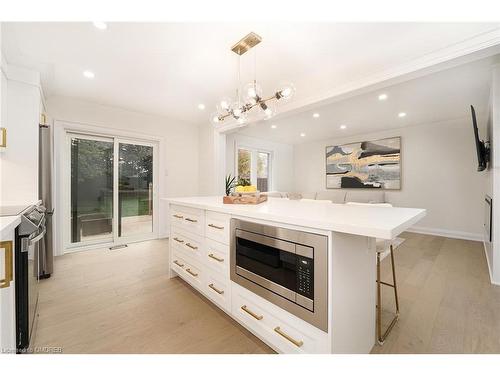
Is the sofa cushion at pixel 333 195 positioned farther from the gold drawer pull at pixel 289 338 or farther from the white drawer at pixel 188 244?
the gold drawer pull at pixel 289 338

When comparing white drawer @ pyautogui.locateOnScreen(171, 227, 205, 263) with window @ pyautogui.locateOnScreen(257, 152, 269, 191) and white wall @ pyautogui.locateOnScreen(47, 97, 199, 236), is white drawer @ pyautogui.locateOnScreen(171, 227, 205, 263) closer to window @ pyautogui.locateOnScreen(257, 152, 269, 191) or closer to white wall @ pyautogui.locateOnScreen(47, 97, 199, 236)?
white wall @ pyautogui.locateOnScreen(47, 97, 199, 236)

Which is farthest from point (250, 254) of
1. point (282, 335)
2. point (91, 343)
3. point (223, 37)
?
point (223, 37)

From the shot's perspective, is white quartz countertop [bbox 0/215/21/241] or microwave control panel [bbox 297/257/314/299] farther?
microwave control panel [bbox 297/257/314/299]

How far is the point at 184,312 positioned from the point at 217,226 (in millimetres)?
814

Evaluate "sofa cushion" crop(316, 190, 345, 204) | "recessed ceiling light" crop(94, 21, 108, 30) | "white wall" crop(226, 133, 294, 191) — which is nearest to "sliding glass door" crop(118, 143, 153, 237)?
"white wall" crop(226, 133, 294, 191)

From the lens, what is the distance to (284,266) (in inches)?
47.2

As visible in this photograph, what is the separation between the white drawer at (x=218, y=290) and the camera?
158 centimetres

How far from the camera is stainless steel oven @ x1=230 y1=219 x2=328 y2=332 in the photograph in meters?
1.01

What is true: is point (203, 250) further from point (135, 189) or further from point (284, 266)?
point (135, 189)

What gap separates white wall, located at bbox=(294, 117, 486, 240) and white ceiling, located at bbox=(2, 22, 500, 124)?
3426mm

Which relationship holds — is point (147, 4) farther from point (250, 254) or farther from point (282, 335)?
point (282, 335)

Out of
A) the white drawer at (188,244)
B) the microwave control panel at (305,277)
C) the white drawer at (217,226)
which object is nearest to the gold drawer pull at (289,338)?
the microwave control panel at (305,277)

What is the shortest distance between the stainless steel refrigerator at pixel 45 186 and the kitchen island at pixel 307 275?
6.95ft

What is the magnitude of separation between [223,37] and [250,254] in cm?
190
